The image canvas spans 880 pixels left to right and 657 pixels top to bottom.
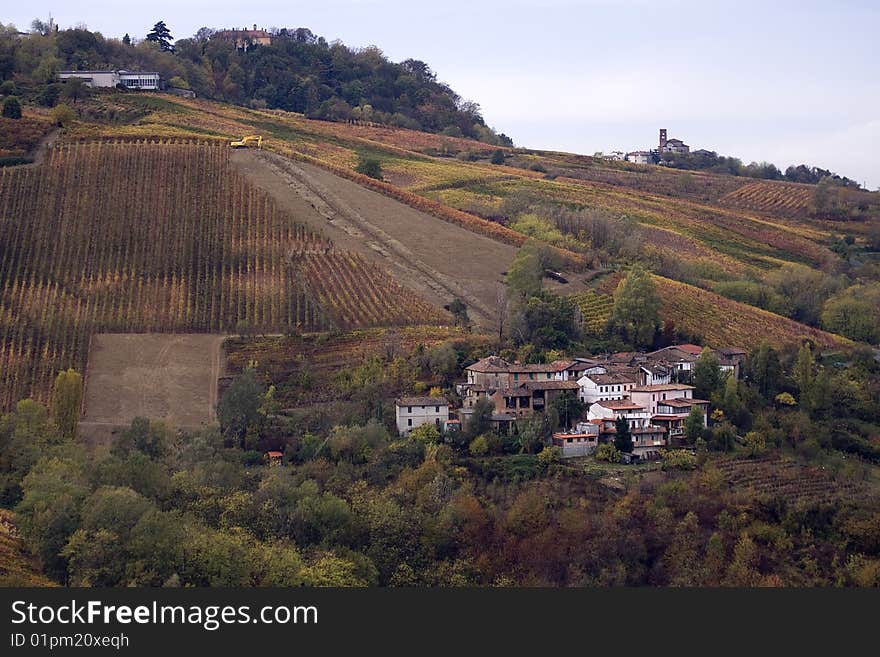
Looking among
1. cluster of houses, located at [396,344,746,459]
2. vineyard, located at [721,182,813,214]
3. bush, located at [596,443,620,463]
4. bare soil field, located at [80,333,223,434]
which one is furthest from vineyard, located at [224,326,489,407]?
vineyard, located at [721,182,813,214]

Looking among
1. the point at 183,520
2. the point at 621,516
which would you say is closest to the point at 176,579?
the point at 183,520

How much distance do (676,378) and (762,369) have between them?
4072 millimetres

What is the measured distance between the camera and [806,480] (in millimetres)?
50031

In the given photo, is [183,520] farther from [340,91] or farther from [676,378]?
[340,91]

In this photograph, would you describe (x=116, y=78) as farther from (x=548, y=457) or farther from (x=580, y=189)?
(x=548, y=457)

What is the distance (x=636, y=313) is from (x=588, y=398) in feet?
34.5

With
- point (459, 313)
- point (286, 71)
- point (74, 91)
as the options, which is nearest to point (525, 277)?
point (459, 313)

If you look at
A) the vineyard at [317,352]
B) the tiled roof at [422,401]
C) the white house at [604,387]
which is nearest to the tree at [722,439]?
the white house at [604,387]

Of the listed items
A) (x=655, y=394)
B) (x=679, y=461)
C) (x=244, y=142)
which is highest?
(x=244, y=142)

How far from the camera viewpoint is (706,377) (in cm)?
5650

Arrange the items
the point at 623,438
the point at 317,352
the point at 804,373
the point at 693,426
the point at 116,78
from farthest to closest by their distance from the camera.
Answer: the point at 116,78, the point at 317,352, the point at 804,373, the point at 693,426, the point at 623,438

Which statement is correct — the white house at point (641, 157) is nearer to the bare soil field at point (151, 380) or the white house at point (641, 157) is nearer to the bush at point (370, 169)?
the bush at point (370, 169)

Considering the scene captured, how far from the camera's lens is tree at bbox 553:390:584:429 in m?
54.0

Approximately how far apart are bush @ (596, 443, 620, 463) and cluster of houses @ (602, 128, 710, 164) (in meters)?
107
